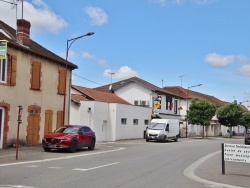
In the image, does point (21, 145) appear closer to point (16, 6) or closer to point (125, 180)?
point (16, 6)

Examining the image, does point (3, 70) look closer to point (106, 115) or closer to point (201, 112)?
point (106, 115)

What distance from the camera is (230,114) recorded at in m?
67.4

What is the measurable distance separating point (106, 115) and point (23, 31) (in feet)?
51.9

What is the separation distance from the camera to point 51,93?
2872 centimetres

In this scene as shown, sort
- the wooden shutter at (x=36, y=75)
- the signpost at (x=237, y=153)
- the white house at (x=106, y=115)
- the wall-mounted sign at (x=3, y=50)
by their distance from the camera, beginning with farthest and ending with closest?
the white house at (x=106, y=115) → the wooden shutter at (x=36, y=75) → the wall-mounted sign at (x=3, y=50) → the signpost at (x=237, y=153)

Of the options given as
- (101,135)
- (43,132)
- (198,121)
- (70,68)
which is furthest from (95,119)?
(198,121)

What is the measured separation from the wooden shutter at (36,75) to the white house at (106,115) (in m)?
11.4

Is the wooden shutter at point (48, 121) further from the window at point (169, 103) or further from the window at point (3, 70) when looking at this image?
the window at point (169, 103)

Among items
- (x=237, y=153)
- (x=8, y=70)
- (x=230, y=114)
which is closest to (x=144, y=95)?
(x=230, y=114)

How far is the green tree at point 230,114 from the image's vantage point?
67625mm

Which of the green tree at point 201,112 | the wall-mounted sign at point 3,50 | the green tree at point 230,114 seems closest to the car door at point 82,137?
the wall-mounted sign at point 3,50

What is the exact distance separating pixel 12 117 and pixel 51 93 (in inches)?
191

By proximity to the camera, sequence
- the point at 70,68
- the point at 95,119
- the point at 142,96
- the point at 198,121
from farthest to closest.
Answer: the point at 198,121
the point at 142,96
the point at 95,119
the point at 70,68

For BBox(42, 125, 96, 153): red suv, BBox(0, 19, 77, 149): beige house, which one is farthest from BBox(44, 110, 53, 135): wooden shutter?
BBox(42, 125, 96, 153): red suv
